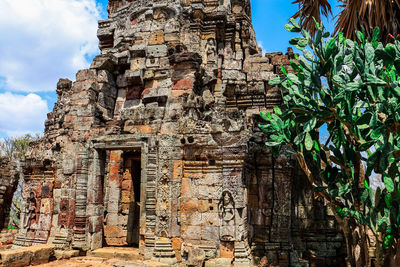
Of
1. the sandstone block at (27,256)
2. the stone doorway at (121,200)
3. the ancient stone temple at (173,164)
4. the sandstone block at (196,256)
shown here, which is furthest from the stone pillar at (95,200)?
the sandstone block at (196,256)

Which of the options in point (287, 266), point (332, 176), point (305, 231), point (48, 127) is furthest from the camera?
point (48, 127)

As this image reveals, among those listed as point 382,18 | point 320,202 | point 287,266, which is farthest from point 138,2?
point 287,266

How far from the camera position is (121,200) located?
11.1 meters

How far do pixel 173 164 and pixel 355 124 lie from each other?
13.8 feet

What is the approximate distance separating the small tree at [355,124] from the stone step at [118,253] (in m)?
4.33

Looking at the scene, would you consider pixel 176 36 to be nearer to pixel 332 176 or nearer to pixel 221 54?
pixel 221 54

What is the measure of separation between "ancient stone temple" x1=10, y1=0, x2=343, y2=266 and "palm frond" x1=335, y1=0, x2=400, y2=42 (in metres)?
2.73

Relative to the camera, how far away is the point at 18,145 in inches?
1031

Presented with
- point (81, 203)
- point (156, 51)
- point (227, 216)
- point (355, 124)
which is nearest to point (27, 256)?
point (81, 203)

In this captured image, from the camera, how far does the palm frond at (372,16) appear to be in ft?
28.1

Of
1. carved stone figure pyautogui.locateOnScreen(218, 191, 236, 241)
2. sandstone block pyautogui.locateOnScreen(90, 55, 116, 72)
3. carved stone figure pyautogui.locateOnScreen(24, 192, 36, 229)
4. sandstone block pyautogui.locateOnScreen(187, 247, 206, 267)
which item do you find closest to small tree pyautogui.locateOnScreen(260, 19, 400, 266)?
carved stone figure pyautogui.locateOnScreen(218, 191, 236, 241)

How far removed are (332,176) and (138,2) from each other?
9447mm

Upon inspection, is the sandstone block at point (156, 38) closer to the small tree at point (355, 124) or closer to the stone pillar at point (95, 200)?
the stone pillar at point (95, 200)

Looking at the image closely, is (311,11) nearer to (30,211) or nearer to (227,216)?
(227,216)
